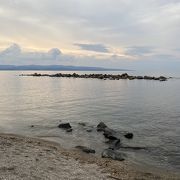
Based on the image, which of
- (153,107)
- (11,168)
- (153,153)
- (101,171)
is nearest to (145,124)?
(153,153)

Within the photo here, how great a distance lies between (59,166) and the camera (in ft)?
57.9

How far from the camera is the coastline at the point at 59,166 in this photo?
626 inches

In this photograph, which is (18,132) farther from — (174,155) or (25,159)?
(174,155)

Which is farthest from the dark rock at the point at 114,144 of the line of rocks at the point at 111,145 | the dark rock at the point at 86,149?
the dark rock at the point at 86,149

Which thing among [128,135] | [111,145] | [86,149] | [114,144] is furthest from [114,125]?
[86,149]

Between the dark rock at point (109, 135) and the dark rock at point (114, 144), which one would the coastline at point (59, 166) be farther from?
the dark rock at point (109, 135)

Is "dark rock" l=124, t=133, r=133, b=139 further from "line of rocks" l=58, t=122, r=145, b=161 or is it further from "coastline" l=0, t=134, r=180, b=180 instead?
"coastline" l=0, t=134, r=180, b=180

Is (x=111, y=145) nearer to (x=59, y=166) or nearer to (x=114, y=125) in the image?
(x=114, y=125)

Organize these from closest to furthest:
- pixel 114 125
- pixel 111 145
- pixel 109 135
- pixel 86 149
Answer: pixel 86 149 → pixel 111 145 → pixel 109 135 → pixel 114 125

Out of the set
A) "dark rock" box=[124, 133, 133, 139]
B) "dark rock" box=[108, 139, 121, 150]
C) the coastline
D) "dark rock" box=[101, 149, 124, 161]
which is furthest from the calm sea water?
the coastline

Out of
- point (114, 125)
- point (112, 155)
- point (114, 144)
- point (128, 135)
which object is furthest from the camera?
point (114, 125)

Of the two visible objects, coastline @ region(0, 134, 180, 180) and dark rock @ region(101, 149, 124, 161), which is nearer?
coastline @ region(0, 134, 180, 180)

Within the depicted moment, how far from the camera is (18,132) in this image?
3172 cm

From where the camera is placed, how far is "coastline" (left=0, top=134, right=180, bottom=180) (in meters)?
15.9
